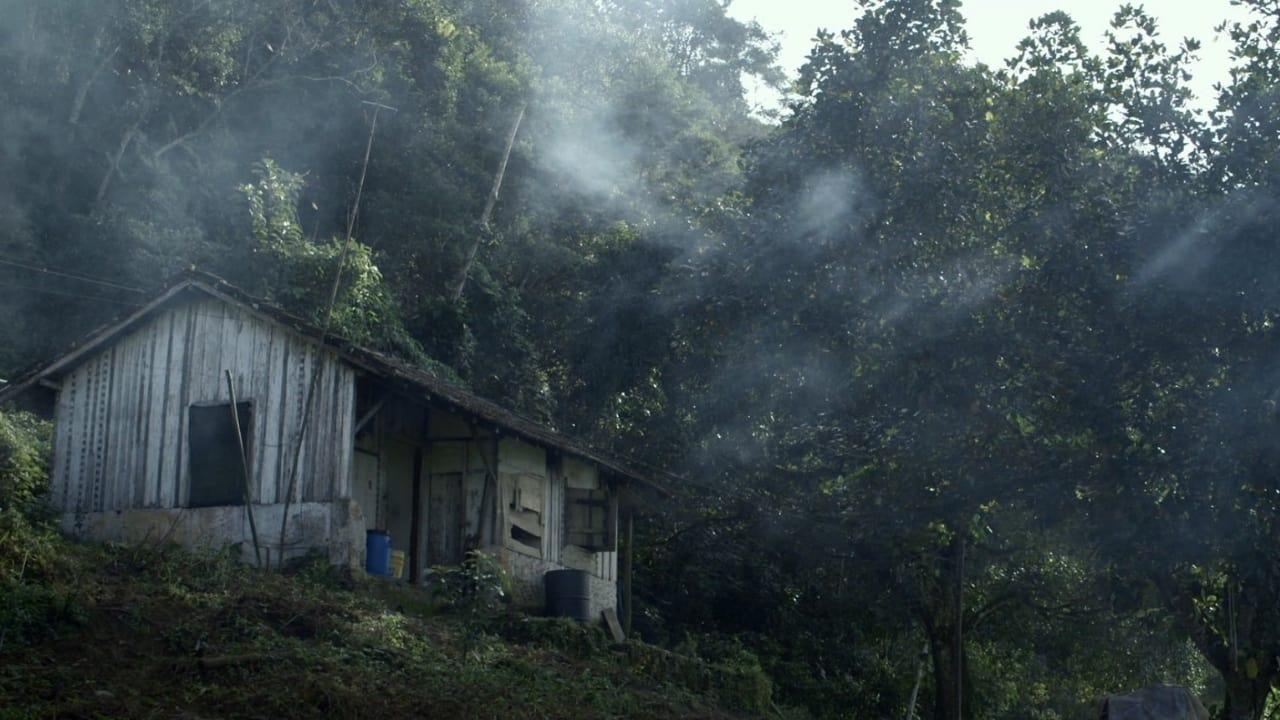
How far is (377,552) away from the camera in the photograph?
18.4m

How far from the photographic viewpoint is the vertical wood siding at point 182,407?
59.6ft

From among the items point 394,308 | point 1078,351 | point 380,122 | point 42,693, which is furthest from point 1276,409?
point 380,122

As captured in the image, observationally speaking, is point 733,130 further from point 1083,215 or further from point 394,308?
point 1083,215

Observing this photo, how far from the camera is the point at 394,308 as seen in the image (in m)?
28.1

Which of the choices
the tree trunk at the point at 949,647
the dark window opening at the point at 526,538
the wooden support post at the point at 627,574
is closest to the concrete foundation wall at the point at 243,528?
the dark window opening at the point at 526,538

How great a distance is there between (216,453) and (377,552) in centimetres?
255

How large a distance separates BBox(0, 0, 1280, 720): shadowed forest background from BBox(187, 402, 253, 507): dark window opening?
6.27 metres

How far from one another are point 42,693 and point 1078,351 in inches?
401

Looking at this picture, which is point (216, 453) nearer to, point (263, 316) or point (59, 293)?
point (263, 316)

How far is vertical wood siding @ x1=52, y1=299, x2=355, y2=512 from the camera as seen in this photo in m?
18.2

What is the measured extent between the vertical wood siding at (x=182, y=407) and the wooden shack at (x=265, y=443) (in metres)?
0.02

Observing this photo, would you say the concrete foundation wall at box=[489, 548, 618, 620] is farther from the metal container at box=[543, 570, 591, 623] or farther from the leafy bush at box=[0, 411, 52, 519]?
the leafy bush at box=[0, 411, 52, 519]

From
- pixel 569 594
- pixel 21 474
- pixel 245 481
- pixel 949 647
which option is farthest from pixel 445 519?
pixel 949 647

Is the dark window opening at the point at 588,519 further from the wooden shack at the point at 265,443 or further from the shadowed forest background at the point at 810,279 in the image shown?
the shadowed forest background at the point at 810,279
